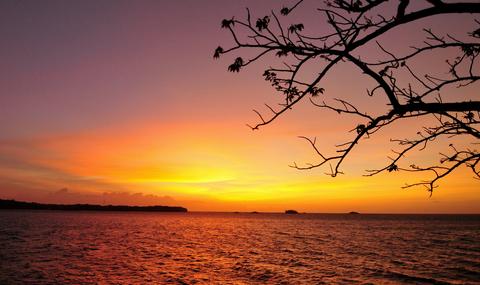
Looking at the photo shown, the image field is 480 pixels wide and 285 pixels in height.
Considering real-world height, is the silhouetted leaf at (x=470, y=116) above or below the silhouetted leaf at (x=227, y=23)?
below

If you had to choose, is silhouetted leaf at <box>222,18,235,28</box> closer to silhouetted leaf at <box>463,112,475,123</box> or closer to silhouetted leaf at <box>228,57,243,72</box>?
silhouetted leaf at <box>228,57,243,72</box>

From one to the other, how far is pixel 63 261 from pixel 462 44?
123 ft

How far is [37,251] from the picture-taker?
4162 cm

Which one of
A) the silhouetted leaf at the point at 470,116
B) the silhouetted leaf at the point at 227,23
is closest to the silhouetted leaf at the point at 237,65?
the silhouetted leaf at the point at 227,23

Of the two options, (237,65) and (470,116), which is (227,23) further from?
(470,116)

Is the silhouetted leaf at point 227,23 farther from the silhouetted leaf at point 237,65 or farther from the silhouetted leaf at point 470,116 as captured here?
the silhouetted leaf at point 470,116

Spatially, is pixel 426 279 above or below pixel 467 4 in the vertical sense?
below

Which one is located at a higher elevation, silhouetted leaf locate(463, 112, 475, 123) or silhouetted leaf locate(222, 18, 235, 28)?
silhouetted leaf locate(222, 18, 235, 28)

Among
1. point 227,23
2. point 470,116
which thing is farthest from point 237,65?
point 470,116

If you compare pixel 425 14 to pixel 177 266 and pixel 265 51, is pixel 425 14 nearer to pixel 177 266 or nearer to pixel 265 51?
pixel 265 51

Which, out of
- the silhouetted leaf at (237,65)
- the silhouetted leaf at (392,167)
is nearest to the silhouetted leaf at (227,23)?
the silhouetted leaf at (237,65)

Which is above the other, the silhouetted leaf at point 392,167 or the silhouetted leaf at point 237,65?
the silhouetted leaf at point 237,65

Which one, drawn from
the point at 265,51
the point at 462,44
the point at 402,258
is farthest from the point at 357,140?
the point at 402,258

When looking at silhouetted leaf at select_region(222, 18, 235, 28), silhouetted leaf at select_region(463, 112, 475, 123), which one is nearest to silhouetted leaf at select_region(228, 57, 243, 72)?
silhouetted leaf at select_region(222, 18, 235, 28)
